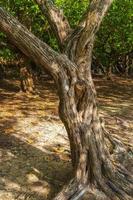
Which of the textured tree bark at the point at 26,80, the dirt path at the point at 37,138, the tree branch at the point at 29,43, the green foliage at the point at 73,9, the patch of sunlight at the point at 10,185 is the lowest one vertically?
the patch of sunlight at the point at 10,185

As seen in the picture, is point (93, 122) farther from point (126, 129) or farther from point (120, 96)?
point (120, 96)

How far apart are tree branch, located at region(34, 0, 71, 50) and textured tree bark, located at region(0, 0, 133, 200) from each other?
53 cm

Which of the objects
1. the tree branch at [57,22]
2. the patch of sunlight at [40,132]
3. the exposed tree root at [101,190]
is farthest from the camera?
the patch of sunlight at [40,132]

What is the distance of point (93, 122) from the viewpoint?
274 inches

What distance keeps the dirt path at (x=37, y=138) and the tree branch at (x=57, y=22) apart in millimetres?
2214

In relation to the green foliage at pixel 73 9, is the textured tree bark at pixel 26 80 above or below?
below

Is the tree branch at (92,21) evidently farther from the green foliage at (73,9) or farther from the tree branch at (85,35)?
the green foliage at (73,9)

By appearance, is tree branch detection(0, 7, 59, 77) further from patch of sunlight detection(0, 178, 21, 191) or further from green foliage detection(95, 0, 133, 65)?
green foliage detection(95, 0, 133, 65)

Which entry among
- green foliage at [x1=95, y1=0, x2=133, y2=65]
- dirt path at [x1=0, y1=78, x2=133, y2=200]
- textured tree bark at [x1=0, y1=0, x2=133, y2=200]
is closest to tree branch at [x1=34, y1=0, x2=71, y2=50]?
textured tree bark at [x1=0, y1=0, x2=133, y2=200]

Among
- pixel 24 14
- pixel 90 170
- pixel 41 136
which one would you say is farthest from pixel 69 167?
pixel 24 14

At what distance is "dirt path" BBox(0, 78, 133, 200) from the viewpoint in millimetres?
7215

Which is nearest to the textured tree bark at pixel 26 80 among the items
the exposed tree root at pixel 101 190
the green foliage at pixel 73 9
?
the green foliage at pixel 73 9

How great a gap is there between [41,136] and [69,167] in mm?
1829

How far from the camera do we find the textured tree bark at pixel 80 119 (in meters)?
6.83
